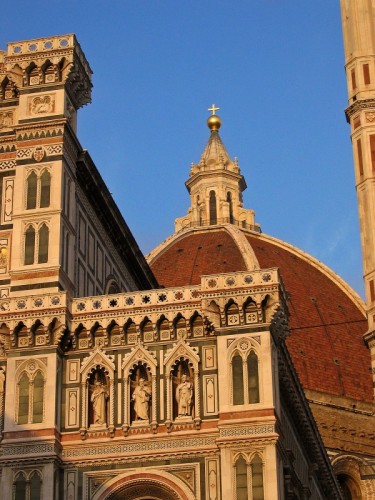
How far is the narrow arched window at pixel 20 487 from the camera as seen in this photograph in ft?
88.2

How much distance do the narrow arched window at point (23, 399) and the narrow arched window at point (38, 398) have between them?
16cm

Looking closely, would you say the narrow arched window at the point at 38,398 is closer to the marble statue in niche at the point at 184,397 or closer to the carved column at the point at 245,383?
the marble statue in niche at the point at 184,397

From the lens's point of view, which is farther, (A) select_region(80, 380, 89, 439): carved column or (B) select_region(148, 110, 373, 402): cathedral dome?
(B) select_region(148, 110, 373, 402): cathedral dome

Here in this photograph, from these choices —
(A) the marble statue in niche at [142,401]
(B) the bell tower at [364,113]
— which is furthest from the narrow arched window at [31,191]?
Answer: (B) the bell tower at [364,113]

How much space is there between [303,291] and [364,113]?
1210 inches

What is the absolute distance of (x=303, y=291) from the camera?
65.2 metres

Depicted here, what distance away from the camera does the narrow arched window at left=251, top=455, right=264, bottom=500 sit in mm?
26062

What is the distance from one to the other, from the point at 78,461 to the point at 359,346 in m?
37.3

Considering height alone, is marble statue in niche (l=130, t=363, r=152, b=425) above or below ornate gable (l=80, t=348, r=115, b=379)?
below

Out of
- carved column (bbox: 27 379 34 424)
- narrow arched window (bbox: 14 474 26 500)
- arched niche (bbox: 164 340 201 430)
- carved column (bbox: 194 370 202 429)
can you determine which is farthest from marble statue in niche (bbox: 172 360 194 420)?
narrow arched window (bbox: 14 474 26 500)

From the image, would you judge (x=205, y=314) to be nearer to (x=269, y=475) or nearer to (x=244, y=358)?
(x=244, y=358)

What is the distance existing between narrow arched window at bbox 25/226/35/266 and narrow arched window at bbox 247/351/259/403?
5.61 meters

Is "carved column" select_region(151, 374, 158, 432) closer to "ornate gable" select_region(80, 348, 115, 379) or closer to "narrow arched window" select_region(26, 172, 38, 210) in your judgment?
"ornate gable" select_region(80, 348, 115, 379)

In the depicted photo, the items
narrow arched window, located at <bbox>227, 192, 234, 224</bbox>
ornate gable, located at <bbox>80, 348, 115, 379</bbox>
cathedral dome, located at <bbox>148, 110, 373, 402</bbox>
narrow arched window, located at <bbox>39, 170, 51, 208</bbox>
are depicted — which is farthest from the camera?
narrow arched window, located at <bbox>227, 192, 234, 224</bbox>
